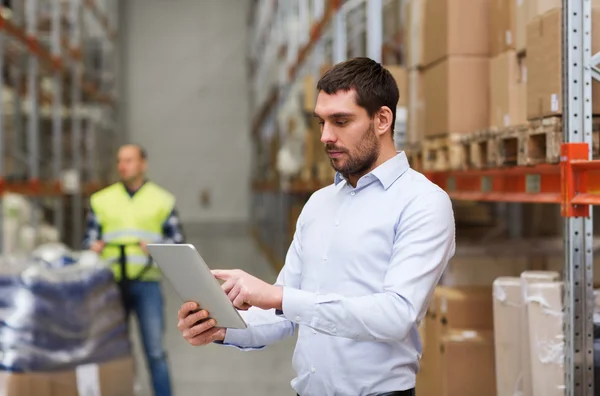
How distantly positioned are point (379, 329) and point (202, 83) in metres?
21.9

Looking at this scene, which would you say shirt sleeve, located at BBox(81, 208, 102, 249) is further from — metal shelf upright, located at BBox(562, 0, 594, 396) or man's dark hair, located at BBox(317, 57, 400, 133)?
man's dark hair, located at BBox(317, 57, 400, 133)

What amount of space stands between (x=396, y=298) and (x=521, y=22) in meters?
2.47

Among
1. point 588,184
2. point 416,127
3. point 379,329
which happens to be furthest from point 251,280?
point 416,127

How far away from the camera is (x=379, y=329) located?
6.36 feet

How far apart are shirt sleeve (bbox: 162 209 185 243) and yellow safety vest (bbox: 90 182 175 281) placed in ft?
0.14

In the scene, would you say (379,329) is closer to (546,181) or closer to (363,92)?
(363,92)

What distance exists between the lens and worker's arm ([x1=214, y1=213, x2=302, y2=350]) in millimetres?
2297

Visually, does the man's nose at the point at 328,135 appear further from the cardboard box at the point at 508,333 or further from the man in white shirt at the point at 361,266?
the cardboard box at the point at 508,333

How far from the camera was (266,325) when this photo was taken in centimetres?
233

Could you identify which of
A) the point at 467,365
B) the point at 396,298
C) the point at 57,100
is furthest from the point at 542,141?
the point at 57,100

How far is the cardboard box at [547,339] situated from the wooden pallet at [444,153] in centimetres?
138

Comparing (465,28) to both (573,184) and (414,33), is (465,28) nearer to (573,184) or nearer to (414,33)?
(414,33)

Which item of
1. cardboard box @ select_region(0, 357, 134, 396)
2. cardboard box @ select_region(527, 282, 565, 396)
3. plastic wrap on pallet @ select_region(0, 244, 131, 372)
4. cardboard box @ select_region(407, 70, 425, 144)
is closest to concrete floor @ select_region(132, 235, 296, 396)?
cardboard box @ select_region(0, 357, 134, 396)

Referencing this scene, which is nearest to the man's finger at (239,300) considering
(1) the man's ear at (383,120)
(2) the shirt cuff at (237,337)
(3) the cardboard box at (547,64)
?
(2) the shirt cuff at (237,337)
